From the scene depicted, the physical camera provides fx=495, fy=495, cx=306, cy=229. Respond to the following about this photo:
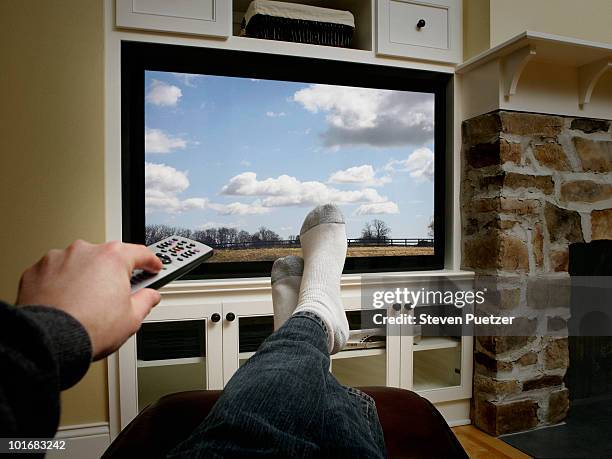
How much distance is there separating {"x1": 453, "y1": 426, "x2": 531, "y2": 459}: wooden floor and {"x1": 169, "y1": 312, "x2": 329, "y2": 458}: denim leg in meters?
1.49

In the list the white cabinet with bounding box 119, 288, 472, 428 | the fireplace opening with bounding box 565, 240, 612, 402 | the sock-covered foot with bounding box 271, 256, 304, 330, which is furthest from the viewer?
the fireplace opening with bounding box 565, 240, 612, 402

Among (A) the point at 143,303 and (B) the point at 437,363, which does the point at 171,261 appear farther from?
(B) the point at 437,363

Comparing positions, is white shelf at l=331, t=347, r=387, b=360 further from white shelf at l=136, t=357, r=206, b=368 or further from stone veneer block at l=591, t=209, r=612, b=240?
stone veneer block at l=591, t=209, r=612, b=240

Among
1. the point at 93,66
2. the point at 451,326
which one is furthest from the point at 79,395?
the point at 451,326

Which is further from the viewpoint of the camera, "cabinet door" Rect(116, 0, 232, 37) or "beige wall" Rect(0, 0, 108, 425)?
"cabinet door" Rect(116, 0, 232, 37)

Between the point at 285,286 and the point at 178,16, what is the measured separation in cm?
114

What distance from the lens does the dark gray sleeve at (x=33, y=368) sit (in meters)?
0.32

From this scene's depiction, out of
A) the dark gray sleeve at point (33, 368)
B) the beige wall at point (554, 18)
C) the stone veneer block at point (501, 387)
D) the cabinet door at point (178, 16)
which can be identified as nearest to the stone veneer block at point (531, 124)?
the beige wall at point (554, 18)

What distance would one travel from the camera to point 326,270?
133cm

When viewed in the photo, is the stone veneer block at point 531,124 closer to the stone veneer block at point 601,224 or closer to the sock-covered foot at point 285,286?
the stone veneer block at point 601,224

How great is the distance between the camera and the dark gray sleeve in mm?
323

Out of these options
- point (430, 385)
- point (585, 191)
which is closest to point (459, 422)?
point (430, 385)

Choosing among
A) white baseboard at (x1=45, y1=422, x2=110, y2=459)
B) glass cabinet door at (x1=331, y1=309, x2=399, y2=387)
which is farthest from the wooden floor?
white baseboard at (x1=45, y1=422, x2=110, y2=459)

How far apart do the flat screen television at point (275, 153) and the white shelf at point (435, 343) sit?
327 mm
